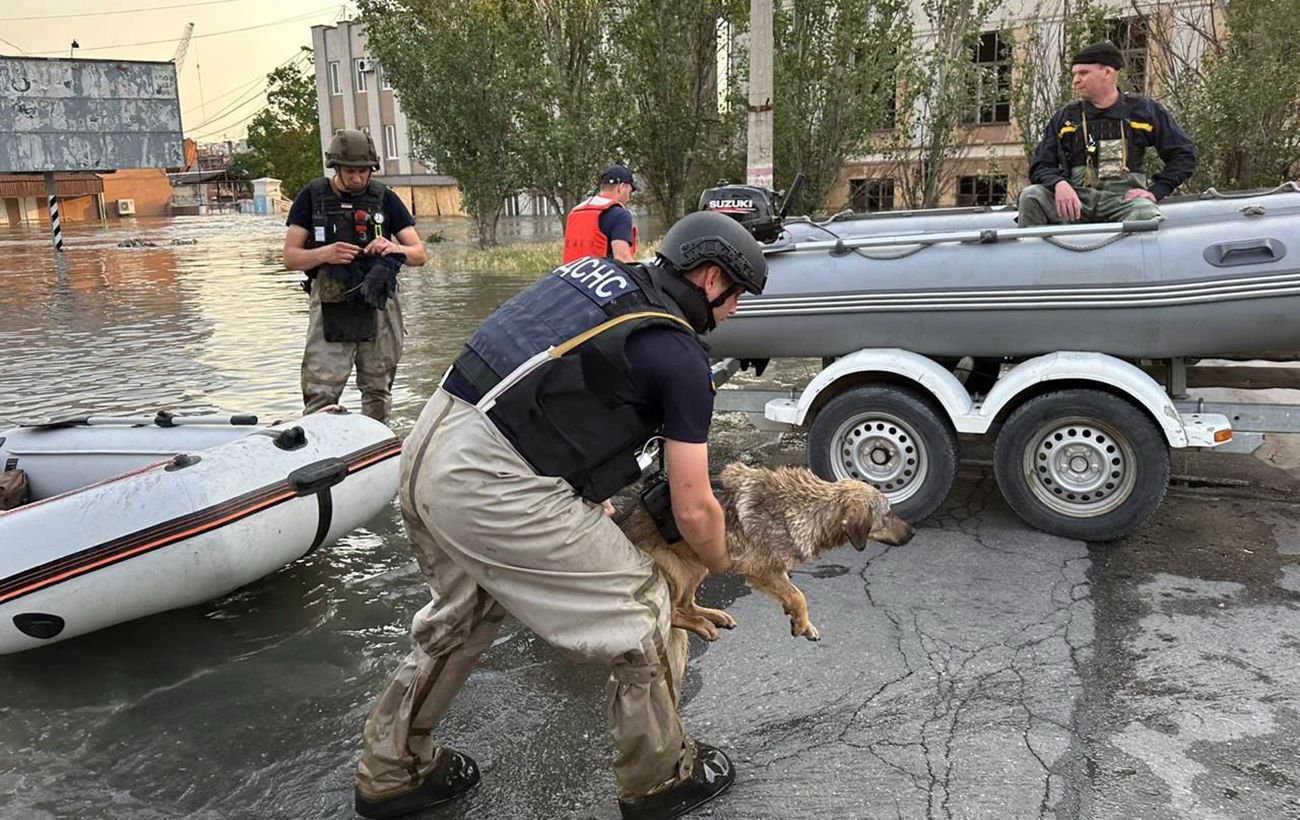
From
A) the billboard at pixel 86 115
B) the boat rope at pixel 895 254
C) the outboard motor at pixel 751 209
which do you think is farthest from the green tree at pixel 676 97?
the billboard at pixel 86 115

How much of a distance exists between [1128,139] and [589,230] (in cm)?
336

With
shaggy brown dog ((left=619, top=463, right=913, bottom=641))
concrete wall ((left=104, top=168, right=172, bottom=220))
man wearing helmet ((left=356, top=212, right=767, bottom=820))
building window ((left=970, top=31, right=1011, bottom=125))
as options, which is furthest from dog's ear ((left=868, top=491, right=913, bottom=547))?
concrete wall ((left=104, top=168, right=172, bottom=220))

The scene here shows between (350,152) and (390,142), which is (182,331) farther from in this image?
(390,142)

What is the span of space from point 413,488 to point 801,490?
1.13m

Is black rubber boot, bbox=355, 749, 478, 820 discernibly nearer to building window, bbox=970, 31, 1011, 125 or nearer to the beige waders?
the beige waders

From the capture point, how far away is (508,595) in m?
2.53

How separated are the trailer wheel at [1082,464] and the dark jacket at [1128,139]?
146cm

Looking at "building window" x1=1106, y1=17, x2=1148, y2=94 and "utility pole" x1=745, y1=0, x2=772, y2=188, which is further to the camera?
"building window" x1=1106, y1=17, x2=1148, y2=94

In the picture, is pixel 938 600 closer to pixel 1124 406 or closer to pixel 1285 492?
pixel 1124 406

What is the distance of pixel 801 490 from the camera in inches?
117

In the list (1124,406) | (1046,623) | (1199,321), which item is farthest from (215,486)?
(1199,321)

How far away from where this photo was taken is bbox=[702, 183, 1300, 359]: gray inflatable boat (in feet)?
14.5

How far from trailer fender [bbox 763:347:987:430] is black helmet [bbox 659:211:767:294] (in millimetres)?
2474

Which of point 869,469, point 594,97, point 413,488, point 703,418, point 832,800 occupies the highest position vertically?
point 594,97
